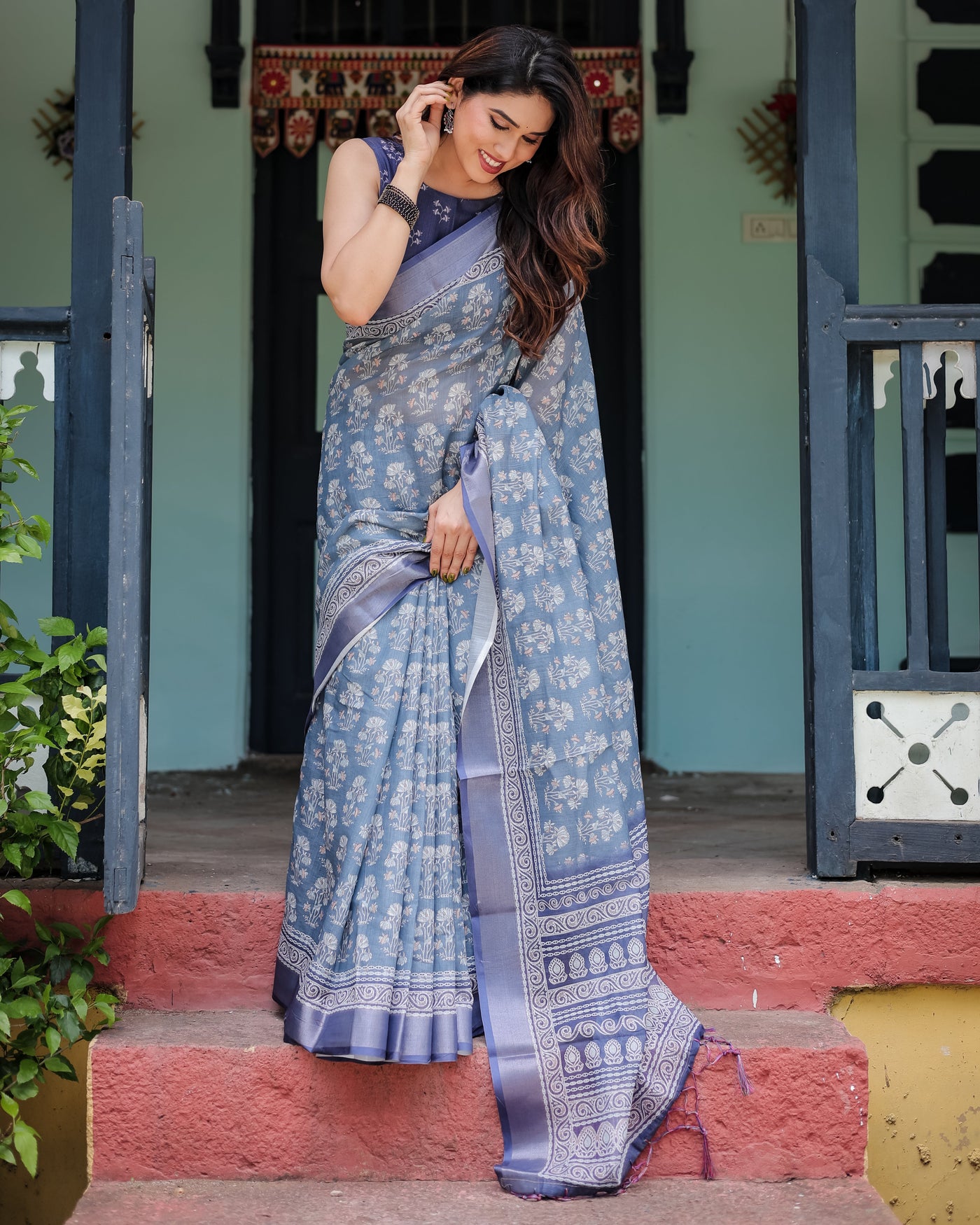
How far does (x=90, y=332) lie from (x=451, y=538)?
3.14 feet

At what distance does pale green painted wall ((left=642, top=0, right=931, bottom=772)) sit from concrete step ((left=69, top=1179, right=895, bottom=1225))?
281 cm

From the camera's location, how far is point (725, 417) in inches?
197

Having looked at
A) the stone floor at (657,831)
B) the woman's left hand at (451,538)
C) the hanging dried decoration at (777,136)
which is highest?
the hanging dried decoration at (777,136)

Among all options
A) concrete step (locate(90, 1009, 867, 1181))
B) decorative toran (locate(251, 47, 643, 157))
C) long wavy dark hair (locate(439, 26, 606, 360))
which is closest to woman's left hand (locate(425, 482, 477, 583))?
long wavy dark hair (locate(439, 26, 606, 360))

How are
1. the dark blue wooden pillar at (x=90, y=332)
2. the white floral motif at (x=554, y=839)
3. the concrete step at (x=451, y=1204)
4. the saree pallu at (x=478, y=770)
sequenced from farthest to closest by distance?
the dark blue wooden pillar at (x=90, y=332)
the white floral motif at (x=554, y=839)
the saree pallu at (x=478, y=770)
the concrete step at (x=451, y=1204)

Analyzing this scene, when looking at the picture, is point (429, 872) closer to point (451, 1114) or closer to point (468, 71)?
point (451, 1114)

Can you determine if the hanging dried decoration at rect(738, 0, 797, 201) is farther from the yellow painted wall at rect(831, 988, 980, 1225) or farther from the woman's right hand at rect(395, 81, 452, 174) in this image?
the yellow painted wall at rect(831, 988, 980, 1225)

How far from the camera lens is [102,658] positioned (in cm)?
253

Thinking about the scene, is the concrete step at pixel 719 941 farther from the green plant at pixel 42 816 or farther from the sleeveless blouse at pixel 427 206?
the sleeveless blouse at pixel 427 206

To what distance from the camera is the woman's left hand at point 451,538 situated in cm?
242

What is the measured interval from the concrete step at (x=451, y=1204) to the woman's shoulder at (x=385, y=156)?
70.4 inches

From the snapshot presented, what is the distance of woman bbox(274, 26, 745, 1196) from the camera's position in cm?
228

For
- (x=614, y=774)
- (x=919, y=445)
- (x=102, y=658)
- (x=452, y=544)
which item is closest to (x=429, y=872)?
(x=614, y=774)

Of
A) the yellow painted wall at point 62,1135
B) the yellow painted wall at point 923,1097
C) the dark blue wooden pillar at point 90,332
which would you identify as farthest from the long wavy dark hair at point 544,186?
the yellow painted wall at point 62,1135
